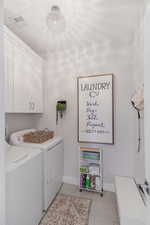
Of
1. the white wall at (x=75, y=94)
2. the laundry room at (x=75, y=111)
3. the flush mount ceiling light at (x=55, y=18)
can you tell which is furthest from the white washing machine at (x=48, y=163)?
the flush mount ceiling light at (x=55, y=18)

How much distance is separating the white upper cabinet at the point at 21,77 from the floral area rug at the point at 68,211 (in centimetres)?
146

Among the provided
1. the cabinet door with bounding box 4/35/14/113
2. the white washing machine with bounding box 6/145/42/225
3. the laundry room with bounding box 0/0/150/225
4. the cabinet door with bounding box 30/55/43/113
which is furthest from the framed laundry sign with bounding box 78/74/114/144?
the cabinet door with bounding box 4/35/14/113

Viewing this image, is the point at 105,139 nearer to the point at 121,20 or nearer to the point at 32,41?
→ the point at 121,20

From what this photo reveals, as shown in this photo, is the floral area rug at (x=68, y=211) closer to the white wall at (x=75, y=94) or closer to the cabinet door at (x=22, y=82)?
the white wall at (x=75, y=94)

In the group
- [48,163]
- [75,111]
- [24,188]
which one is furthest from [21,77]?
[24,188]

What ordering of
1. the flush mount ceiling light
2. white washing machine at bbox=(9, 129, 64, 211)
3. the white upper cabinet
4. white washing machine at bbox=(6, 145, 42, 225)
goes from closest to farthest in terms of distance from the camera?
white washing machine at bbox=(6, 145, 42, 225) < the flush mount ceiling light < the white upper cabinet < white washing machine at bbox=(9, 129, 64, 211)

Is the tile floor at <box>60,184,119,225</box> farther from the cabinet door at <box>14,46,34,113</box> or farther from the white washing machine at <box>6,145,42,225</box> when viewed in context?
the cabinet door at <box>14,46,34,113</box>

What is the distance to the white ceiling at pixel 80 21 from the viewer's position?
1.35 m

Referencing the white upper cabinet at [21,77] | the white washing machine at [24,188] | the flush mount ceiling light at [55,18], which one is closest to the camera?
the white washing machine at [24,188]

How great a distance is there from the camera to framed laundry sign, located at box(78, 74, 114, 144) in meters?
2.11

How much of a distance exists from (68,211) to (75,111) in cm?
155

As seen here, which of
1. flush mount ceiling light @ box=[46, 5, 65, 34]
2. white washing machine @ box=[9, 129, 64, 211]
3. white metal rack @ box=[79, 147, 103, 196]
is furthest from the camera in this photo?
white metal rack @ box=[79, 147, 103, 196]

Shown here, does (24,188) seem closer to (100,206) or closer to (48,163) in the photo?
(48,163)

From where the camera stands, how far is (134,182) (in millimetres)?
1712
